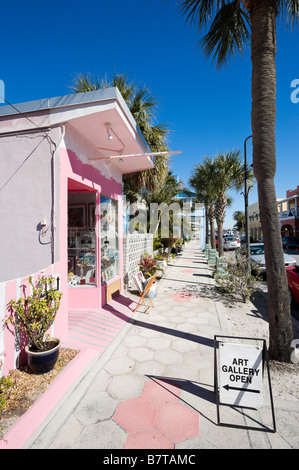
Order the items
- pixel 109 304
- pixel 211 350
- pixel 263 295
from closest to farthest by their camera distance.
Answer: pixel 211 350
pixel 109 304
pixel 263 295

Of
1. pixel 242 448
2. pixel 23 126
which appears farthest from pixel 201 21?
pixel 242 448

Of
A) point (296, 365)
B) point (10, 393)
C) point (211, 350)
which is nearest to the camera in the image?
point (10, 393)

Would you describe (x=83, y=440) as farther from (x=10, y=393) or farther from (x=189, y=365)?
(x=189, y=365)

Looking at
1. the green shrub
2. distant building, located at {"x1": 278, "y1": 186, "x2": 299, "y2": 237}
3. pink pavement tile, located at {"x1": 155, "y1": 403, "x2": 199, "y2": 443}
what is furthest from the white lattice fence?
distant building, located at {"x1": 278, "y1": 186, "x2": 299, "y2": 237}

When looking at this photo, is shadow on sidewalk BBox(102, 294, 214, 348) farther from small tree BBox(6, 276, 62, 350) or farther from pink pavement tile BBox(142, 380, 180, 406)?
small tree BBox(6, 276, 62, 350)

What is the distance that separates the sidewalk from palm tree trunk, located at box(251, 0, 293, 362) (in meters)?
1.05

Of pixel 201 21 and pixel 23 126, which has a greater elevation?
pixel 201 21

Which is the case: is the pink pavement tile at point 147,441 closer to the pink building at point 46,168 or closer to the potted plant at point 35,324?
the potted plant at point 35,324

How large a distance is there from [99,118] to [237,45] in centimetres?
383

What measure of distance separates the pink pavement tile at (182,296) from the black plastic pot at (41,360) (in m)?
4.64

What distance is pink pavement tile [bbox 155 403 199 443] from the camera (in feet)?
7.64

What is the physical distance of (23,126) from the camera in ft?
13.9

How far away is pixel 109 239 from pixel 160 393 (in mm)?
4607

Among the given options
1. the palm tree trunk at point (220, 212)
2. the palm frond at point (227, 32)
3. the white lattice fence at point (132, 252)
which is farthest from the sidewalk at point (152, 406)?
the palm tree trunk at point (220, 212)
